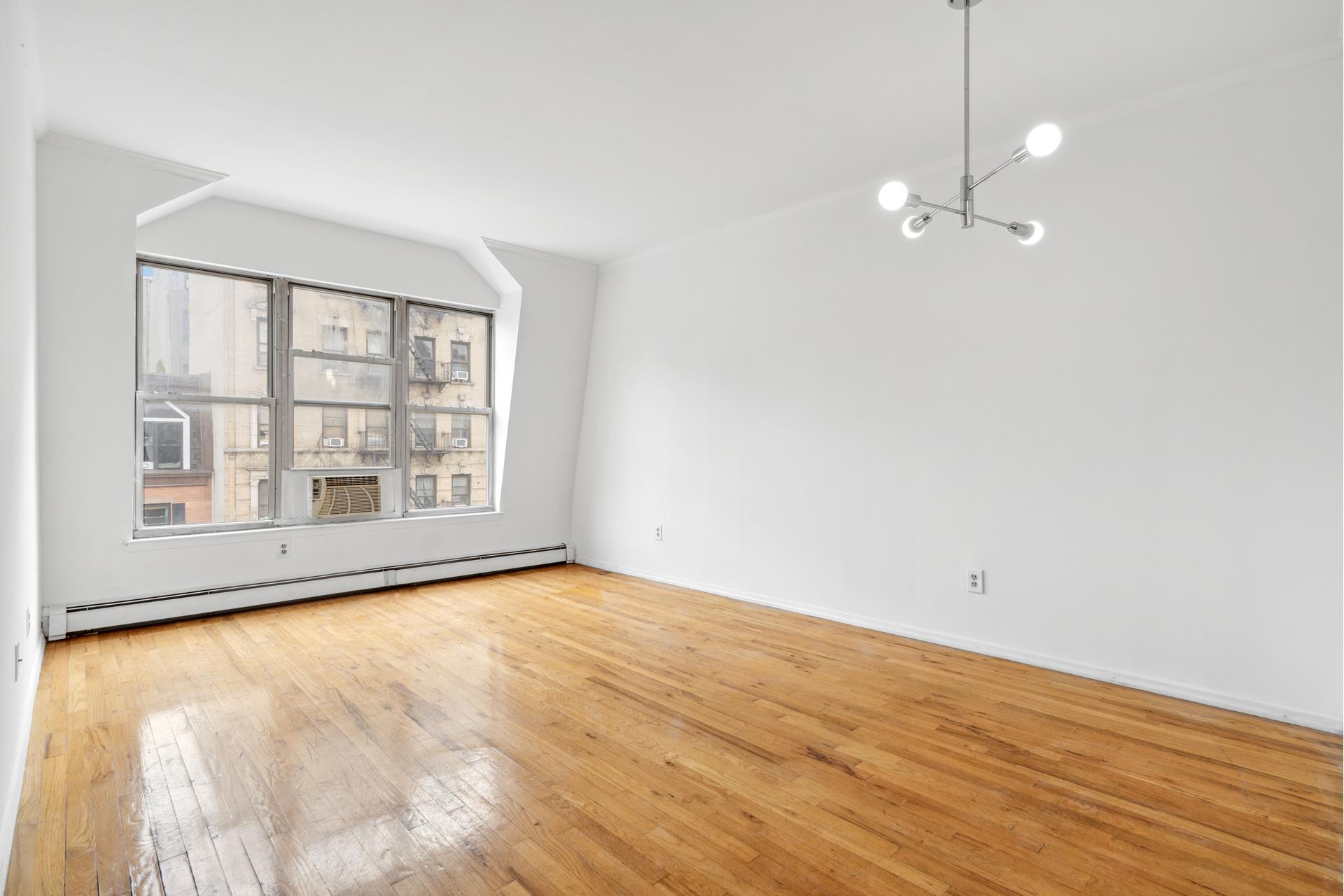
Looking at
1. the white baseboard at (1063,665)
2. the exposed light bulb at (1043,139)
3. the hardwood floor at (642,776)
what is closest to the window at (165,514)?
the hardwood floor at (642,776)

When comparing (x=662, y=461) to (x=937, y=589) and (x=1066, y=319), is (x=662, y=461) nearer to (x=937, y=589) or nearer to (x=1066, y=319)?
(x=937, y=589)

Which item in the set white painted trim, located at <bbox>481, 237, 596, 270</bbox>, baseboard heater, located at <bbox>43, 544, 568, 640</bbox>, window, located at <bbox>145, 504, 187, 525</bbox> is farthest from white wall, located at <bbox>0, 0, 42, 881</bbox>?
white painted trim, located at <bbox>481, 237, 596, 270</bbox>

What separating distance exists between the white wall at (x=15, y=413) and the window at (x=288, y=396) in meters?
1.10

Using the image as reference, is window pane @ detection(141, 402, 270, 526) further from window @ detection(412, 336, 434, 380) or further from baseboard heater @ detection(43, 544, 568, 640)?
window @ detection(412, 336, 434, 380)

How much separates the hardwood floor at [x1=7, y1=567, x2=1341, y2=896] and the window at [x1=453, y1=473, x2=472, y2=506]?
2212mm

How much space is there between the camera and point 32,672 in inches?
123

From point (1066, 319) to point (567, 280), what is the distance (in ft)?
13.2

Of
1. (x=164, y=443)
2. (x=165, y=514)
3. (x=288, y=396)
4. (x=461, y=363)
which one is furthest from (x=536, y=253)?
(x=165, y=514)

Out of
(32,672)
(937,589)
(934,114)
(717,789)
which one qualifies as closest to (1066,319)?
(934,114)

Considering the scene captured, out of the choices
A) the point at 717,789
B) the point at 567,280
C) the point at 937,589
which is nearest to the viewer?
the point at 717,789

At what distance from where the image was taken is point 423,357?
19.0 feet

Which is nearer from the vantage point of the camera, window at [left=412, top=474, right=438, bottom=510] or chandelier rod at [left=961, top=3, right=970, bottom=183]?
chandelier rod at [left=961, top=3, right=970, bottom=183]

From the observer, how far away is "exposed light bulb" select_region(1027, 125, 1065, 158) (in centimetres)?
215

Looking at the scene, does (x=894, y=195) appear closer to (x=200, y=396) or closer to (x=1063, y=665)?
(x=1063, y=665)
